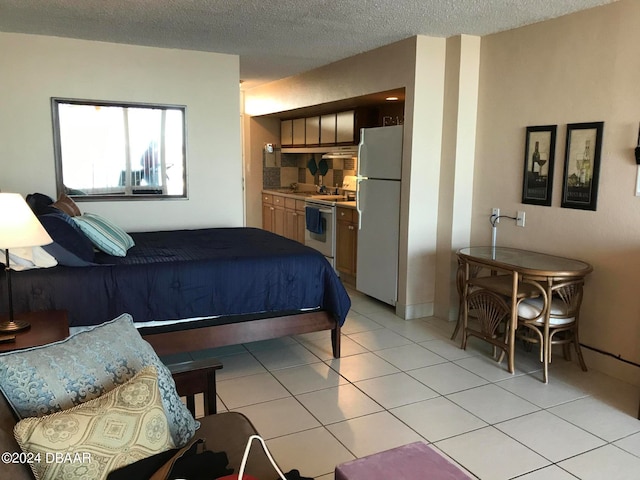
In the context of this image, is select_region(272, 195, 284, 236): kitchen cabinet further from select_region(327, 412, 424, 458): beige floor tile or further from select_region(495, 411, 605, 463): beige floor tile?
select_region(495, 411, 605, 463): beige floor tile

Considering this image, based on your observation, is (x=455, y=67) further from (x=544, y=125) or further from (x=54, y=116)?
(x=54, y=116)

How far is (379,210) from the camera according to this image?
479 centimetres

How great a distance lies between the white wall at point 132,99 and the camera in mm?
4227

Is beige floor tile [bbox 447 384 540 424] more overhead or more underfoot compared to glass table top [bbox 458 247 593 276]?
more underfoot

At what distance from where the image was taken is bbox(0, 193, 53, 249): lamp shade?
2150 millimetres

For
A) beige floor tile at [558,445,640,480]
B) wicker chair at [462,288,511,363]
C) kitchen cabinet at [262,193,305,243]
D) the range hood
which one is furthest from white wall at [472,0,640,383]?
kitchen cabinet at [262,193,305,243]

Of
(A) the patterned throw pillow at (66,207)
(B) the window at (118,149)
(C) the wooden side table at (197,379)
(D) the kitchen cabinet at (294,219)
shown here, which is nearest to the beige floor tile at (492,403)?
(C) the wooden side table at (197,379)

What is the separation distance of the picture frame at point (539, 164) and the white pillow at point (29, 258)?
3308 mm

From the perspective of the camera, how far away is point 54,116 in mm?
4332

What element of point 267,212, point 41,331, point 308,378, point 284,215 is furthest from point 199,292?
point 267,212

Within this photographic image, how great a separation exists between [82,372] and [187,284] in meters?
1.68

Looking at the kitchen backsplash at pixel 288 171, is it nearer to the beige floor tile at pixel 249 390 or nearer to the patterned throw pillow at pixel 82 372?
the beige floor tile at pixel 249 390

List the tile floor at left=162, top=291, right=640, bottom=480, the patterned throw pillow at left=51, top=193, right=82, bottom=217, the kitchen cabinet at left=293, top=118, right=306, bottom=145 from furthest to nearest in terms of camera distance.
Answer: the kitchen cabinet at left=293, top=118, right=306, bottom=145 < the patterned throw pillow at left=51, top=193, right=82, bottom=217 < the tile floor at left=162, top=291, right=640, bottom=480

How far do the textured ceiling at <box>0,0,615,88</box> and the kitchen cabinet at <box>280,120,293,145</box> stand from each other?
2.78 m
